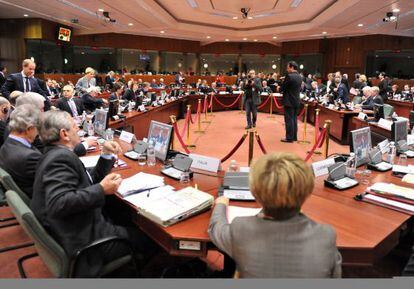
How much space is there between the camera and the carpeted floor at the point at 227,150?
8.51ft

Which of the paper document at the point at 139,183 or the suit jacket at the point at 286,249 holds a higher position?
the suit jacket at the point at 286,249

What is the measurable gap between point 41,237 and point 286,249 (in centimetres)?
111

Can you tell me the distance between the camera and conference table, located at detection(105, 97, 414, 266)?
1597 mm

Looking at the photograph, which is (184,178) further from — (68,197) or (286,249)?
(286,249)

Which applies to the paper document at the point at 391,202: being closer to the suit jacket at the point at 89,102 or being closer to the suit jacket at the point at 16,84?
the suit jacket at the point at 89,102

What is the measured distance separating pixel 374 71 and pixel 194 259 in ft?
52.9

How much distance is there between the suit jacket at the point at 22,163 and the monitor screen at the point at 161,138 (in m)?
0.97

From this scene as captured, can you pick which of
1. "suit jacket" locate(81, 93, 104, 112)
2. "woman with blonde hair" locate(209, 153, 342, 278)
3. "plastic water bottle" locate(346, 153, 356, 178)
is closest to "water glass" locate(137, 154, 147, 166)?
"plastic water bottle" locate(346, 153, 356, 178)

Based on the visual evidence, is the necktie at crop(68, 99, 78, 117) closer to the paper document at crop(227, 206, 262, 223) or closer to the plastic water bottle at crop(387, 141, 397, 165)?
the paper document at crop(227, 206, 262, 223)

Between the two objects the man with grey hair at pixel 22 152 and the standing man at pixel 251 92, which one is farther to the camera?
the standing man at pixel 251 92

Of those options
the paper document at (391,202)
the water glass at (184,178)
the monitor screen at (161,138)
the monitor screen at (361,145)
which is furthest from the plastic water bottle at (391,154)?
the monitor screen at (161,138)

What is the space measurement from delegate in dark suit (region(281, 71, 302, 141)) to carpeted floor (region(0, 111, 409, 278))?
1.23 ft

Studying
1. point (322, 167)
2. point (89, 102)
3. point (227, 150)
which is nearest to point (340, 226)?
point (322, 167)

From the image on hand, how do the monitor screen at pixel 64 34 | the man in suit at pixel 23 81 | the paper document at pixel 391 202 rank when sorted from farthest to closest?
the monitor screen at pixel 64 34 → the man in suit at pixel 23 81 → the paper document at pixel 391 202
